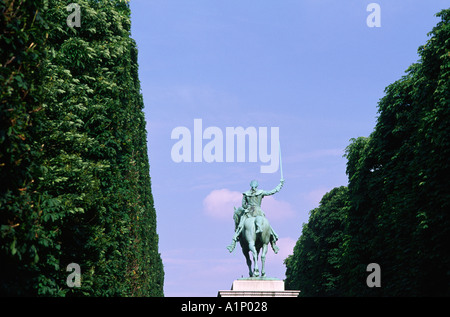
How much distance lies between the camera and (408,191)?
3481 cm

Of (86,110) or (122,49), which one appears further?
(122,49)

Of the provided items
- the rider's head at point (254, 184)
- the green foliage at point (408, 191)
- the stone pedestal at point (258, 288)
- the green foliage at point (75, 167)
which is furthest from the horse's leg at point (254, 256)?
the green foliage at point (408, 191)

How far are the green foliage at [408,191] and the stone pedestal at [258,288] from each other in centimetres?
764

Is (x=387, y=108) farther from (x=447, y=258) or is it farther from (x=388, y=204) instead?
(x=447, y=258)

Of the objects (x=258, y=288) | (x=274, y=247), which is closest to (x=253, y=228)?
(x=274, y=247)

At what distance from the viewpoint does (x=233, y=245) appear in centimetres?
2769

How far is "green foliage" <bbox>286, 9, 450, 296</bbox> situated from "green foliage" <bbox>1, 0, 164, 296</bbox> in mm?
14521

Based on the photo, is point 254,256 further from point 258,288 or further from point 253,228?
point 258,288

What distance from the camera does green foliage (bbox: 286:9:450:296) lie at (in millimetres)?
30000

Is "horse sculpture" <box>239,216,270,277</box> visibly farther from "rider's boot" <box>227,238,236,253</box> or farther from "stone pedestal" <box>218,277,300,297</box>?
"stone pedestal" <box>218,277,300,297</box>

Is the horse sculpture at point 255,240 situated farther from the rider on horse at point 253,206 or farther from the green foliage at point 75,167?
the green foliage at point 75,167

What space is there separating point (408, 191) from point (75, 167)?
797 inches
